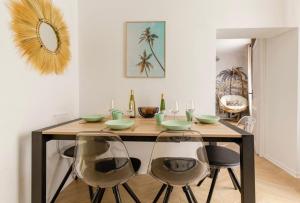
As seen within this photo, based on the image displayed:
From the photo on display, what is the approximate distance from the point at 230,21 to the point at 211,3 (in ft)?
1.07

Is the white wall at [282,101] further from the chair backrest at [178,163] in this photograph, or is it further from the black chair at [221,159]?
the chair backrest at [178,163]

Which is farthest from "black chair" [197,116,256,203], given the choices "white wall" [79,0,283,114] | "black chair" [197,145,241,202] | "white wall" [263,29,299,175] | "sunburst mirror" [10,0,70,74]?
"sunburst mirror" [10,0,70,74]

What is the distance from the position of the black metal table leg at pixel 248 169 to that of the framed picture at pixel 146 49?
1341 mm

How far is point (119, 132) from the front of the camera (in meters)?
1.52

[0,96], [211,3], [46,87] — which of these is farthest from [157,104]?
[0,96]

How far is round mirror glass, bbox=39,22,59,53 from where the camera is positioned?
181 cm

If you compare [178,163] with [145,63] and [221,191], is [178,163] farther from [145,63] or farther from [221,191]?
[145,63]

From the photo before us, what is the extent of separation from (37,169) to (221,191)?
1766 millimetres

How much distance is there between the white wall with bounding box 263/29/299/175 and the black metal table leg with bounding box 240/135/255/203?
1.42 metres

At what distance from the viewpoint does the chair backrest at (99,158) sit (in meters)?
1.33

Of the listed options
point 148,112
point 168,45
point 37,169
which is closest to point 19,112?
point 37,169

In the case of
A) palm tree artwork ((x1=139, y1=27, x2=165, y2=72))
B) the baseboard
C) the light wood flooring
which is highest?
palm tree artwork ((x1=139, y1=27, x2=165, y2=72))

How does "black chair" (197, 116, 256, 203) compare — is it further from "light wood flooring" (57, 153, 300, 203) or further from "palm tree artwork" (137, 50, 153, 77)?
"palm tree artwork" (137, 50, 153, 77)

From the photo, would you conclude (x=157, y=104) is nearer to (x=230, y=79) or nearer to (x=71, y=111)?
(x=71, y=111)
